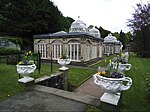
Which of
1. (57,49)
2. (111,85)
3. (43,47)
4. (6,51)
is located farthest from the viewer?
(6,51)

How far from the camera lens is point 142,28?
25562 millimetres

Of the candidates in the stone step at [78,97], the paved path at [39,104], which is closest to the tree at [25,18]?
the stone step at [78,97]

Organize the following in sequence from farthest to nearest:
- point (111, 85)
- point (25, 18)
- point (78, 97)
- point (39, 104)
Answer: point (25, 18)
point (78, 97)
point (39, 104)
point (111, 85)

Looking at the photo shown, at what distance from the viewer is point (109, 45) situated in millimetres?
32719

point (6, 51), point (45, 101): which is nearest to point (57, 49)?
point (6, 51)

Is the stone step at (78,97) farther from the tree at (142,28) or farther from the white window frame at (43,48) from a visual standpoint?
the tree at (142,28)

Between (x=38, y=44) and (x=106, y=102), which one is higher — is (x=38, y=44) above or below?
above

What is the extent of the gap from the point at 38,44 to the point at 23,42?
29.7 feet

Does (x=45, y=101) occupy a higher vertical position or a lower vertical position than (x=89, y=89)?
higher

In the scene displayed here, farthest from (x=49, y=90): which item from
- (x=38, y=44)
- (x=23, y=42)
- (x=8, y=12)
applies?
(x=8, y=12)

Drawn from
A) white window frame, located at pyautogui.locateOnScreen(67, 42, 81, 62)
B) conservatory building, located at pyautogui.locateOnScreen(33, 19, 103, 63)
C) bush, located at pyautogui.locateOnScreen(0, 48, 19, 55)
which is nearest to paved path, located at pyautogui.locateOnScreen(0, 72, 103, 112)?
conservatory building, located at pyautogui.locateOnScreen(33, 19, 103, 63)

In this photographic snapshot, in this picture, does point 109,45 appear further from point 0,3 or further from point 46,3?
point 0,3

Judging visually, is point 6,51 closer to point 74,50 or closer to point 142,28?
point 74,50

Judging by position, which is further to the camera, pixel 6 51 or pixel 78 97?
pixel 6 51
